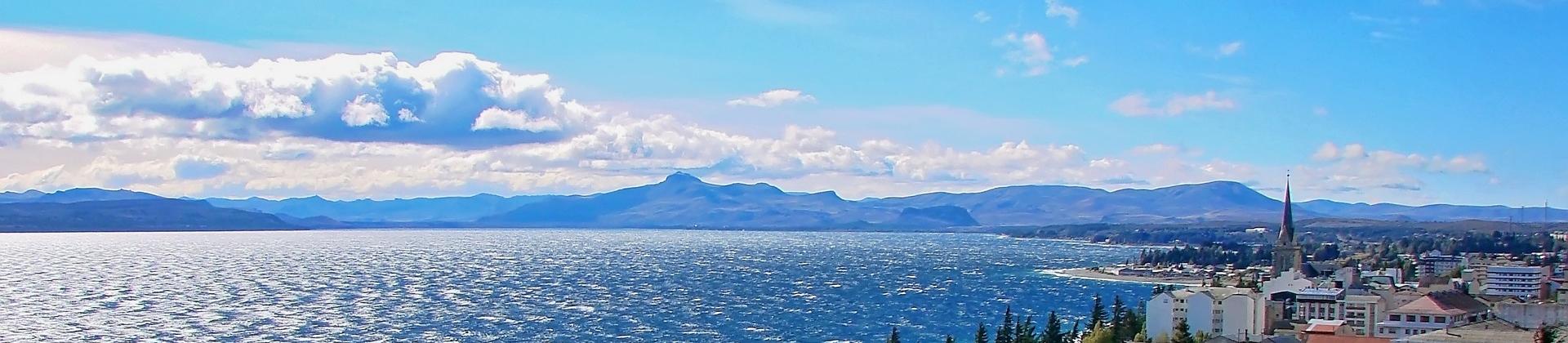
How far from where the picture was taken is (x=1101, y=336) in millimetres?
40281

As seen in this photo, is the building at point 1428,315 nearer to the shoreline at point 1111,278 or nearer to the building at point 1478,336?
the building at point 1478,336

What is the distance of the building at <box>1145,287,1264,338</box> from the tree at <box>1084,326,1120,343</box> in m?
2.35

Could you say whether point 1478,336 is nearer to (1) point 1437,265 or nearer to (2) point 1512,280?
(2) point 1512,280

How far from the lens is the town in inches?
1399

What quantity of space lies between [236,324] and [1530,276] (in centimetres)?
5359

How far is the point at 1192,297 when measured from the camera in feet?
144

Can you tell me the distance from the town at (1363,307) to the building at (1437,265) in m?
1.19

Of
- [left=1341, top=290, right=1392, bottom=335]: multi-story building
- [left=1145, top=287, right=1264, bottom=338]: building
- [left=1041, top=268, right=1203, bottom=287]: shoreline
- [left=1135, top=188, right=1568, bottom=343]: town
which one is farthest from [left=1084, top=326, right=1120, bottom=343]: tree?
[left=1041, top=268, right=1203, bottom=287]: shoreline

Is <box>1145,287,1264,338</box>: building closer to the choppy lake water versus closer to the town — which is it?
the town

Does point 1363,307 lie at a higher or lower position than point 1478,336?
higher

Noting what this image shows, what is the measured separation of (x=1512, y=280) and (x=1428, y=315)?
1104 inches

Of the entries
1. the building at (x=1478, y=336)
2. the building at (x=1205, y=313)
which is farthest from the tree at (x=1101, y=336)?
the building at (x=1478, y=336)

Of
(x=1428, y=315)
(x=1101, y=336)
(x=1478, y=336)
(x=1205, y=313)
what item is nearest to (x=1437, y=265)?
(x=1428, y=315)

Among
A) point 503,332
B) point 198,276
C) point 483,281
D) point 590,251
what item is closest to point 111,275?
point 198,276
